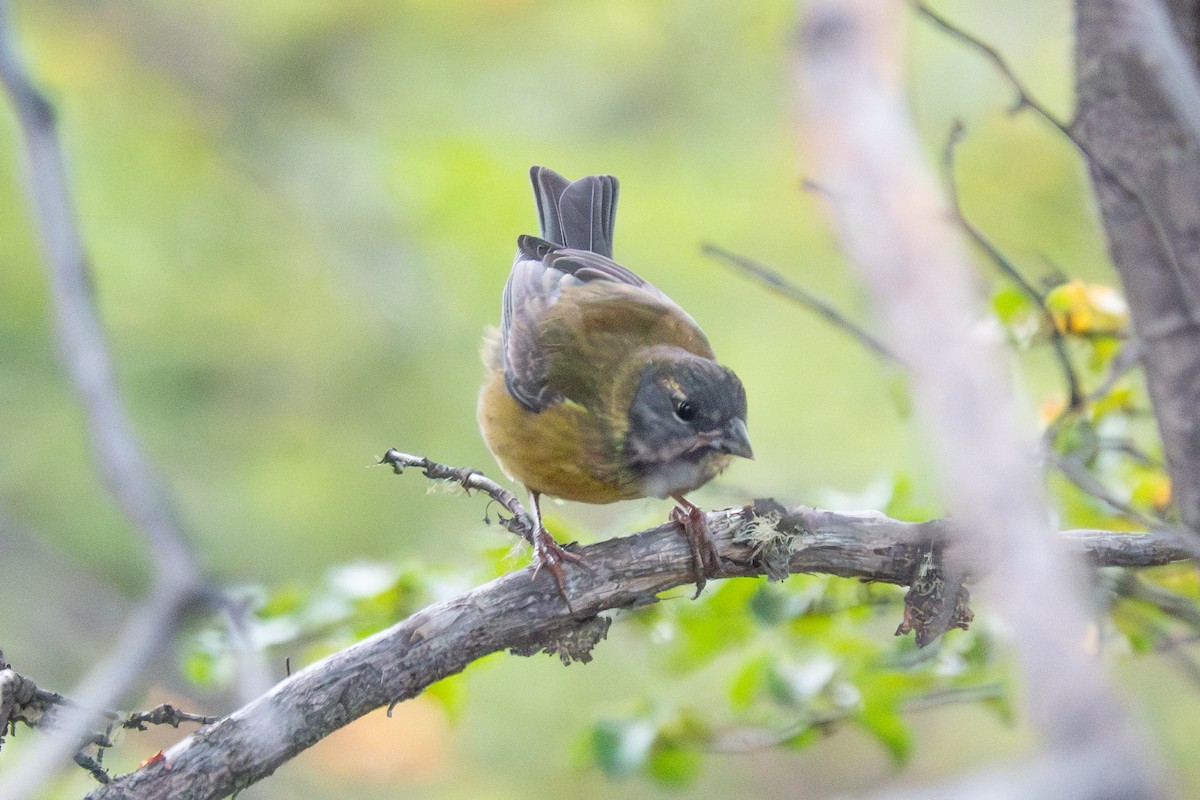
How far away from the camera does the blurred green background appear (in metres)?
6.02

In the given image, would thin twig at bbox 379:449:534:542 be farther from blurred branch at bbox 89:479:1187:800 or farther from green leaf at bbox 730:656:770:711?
green leaf at bbox 730:656:770:711

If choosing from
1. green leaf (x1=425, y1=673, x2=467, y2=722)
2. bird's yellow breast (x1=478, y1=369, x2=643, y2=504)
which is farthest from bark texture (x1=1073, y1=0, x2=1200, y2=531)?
green leaf (x1=425, y1=673, x2=467, y2=722)

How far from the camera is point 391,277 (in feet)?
23.0

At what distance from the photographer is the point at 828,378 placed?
6.68 meters

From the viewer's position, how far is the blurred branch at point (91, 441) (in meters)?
1.96

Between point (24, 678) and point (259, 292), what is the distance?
4.92 meters

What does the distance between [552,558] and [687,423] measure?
0.75 m

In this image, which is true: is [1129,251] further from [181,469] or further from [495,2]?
[495,2]

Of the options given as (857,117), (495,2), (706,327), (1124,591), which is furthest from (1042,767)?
(495,2)

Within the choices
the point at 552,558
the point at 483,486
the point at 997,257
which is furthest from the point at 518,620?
the point at 997,257

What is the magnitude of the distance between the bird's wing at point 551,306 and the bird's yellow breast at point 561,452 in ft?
0.22

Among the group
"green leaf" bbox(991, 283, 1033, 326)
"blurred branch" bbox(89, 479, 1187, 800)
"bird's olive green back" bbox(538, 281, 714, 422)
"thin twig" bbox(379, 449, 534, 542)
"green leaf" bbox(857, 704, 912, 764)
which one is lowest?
"green leaf" bbox(857, 704, 912, 764)

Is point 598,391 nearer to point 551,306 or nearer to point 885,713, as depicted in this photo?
point 551,306

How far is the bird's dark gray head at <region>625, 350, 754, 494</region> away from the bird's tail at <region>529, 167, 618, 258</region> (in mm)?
1113
